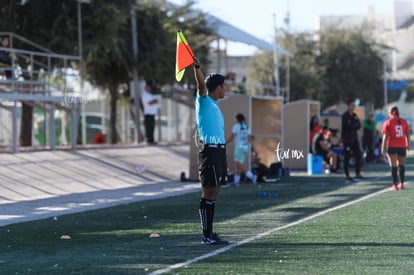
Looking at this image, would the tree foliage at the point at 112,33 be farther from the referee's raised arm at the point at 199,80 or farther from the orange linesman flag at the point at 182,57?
the referee's raised arm at the point at 199,80

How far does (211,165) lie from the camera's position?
457 inches

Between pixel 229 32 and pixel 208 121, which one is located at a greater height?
pixel 229 32

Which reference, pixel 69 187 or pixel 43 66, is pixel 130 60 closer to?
pixel 43 66

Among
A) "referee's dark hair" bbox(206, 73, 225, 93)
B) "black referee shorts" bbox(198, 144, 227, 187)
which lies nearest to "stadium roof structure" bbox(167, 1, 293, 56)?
"referee's dark hair" bbox(206, 73, 225, 93)

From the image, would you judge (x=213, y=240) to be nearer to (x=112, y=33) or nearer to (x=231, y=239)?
(x=231, y=239)

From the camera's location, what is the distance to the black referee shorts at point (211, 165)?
38.1 ft

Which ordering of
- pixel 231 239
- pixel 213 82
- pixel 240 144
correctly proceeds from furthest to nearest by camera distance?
pixel 240 144
pixel 231 239
pixel 213 82

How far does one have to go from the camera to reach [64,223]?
1480 centimetres

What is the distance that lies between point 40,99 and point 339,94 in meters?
34.5

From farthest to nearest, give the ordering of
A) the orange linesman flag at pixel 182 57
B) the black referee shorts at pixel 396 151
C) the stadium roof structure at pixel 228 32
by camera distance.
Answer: the stadium roof structure at pixel 228 32
the black referee shorts at pixel 396 151
the orange linesman flag at pixel 182 57

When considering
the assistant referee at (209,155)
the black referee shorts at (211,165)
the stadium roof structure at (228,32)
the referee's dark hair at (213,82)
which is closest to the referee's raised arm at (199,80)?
the assistant referee at (209,155)

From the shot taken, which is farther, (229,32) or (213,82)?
(229,32)

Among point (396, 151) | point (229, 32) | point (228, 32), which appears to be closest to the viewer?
point (396, 151)

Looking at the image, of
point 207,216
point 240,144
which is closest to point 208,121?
point 207,216
